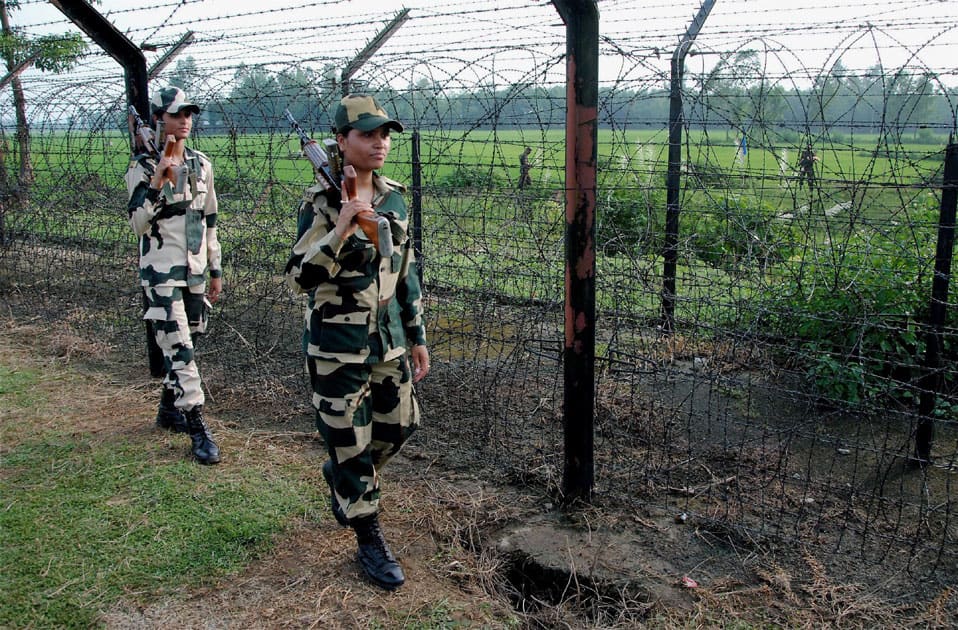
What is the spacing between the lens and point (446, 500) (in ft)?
12.6

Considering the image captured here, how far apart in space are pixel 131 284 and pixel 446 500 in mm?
5484

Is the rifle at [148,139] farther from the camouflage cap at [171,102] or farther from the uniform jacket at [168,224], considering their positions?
the camouflage cap at [171,102]

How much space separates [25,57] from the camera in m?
10.7

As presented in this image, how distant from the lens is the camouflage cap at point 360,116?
111 inches

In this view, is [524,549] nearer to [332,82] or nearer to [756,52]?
[756,52]

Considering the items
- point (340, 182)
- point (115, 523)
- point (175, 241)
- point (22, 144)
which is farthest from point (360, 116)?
point (22, 144)

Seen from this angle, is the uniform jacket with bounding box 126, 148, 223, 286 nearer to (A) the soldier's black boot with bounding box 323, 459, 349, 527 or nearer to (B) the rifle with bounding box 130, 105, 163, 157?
(B) the rifle with bounding box 130, 105, 163, 157

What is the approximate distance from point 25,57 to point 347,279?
33.6 feet

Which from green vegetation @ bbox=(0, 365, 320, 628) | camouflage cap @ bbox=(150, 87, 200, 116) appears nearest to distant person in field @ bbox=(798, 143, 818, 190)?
green vegetation @ bbox=(0, 365, 320, 628)

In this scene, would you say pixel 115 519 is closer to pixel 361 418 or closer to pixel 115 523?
pixel 115 523

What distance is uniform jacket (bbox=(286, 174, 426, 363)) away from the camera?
9.29 ft

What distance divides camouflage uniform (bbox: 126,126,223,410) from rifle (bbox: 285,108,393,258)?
162 cm

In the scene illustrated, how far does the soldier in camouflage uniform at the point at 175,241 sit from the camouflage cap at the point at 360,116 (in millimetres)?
1787

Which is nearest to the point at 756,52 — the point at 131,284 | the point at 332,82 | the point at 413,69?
the point at 413,69
